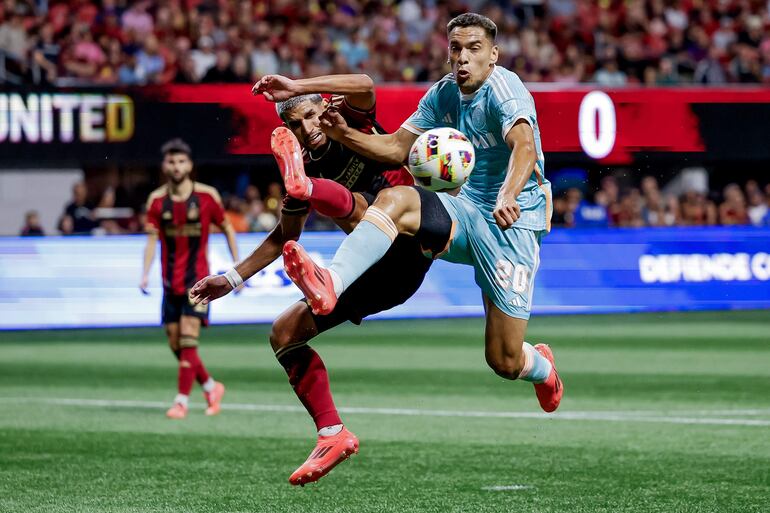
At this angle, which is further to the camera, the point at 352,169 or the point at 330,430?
the point at 352,169

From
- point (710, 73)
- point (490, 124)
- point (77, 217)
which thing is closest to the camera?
point (490, 124)

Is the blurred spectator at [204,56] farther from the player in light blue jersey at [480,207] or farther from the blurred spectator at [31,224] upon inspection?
Result: the player in light blue jersey at [480,207]

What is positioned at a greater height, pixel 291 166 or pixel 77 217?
pixel 291 166

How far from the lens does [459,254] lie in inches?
283

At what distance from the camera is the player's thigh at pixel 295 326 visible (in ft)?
22.4

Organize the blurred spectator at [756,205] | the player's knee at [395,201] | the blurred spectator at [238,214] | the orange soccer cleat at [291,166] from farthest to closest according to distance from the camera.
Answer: the blurred spectator at [756,205], the blurred spectator at [238,214], the player's knee at [395,201], the orange soccer cleat at [291,166]

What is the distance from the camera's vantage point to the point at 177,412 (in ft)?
36.4

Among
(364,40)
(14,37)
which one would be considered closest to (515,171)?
A: (14,37)

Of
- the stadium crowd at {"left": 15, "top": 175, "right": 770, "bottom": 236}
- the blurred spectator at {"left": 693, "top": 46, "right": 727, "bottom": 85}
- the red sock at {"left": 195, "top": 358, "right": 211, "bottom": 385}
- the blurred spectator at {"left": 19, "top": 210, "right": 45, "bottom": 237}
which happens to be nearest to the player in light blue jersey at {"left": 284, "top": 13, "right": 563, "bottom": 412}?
the red sock at {"left": 195, "top": 358, "right": 211, "bottom": 385}

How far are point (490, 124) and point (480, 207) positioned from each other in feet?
1.62

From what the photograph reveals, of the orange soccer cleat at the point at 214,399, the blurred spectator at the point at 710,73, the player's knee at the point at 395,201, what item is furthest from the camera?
the blurred spectator at the point at 710,73

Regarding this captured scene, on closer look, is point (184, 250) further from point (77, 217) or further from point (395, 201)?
point (77, 217)

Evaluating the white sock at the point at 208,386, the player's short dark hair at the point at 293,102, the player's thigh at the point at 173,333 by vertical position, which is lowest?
the white sock at the point at 208,386

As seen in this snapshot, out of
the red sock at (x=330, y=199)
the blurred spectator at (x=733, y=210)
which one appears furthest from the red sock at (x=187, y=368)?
the blurred spectator at (x=733, y=210)
